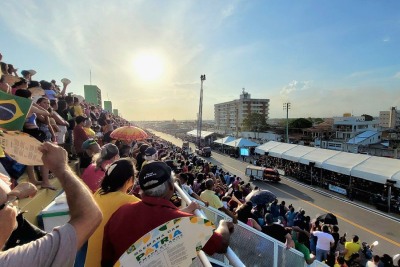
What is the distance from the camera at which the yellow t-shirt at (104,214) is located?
2.07 meters

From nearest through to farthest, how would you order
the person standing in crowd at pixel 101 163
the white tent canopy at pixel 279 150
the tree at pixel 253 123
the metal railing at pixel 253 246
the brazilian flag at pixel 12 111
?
the brazilian flag at pixel 12 111, the person standing in crowd at pixel 101 163, the metal railing at pixel 253 246, the white tent canopy at pixel 279 150, the tree at pixel 253 123

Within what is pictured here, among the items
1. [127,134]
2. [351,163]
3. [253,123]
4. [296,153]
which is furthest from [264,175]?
[253,123]

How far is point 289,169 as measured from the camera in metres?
28.3

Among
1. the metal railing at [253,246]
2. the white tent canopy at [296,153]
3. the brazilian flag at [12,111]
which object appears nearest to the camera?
the brazilian flag at [12,111]

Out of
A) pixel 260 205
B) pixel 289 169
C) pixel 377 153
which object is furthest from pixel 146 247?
pixel 377 153

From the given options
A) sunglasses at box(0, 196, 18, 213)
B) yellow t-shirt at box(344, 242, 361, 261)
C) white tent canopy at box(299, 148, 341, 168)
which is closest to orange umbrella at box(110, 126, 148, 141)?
sunglasses at box(0, 196, 18, 213)

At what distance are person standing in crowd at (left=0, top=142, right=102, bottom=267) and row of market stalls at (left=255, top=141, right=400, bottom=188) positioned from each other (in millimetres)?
18959

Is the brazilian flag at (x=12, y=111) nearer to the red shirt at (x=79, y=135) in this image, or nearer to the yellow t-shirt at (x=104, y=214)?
the yellow t-shirt at (x=104, y=214)

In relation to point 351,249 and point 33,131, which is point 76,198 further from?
point 351,249

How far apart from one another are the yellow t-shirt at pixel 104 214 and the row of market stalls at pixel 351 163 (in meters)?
18.4

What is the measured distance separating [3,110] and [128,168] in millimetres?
1268

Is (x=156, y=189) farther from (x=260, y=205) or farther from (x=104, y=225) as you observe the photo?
(x=260, y=205)

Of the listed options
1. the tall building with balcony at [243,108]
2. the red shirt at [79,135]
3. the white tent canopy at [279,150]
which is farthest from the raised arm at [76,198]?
the tall building with balcony at [243,108]

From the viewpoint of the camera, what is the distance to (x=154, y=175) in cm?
208
